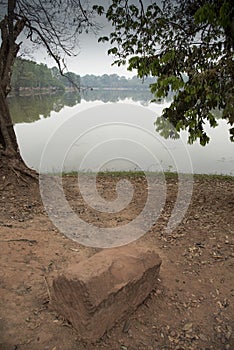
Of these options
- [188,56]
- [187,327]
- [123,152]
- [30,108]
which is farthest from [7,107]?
[30,108]

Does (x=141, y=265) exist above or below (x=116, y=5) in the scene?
below

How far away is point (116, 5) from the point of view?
5734mm

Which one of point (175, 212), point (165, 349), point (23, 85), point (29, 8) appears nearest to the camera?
point (165, 349)

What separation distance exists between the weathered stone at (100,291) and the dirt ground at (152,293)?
142 millimetres

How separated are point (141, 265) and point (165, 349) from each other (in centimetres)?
92

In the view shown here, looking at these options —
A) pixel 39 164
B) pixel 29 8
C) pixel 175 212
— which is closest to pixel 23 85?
pixel 39 164

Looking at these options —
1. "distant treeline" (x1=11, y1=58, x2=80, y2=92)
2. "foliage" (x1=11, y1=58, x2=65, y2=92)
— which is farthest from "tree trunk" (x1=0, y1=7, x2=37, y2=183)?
"foliage" (x1=11, y1=58, x2=65, y2=92)

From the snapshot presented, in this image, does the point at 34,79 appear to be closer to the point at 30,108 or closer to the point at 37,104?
the point at 37,104

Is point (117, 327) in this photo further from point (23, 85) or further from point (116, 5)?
point (23, 85)

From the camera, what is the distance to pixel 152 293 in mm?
3811

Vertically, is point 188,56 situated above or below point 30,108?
above

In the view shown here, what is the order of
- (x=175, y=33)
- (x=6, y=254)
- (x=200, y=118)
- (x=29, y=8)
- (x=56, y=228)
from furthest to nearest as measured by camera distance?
(x=29, y=8) → (x=175, y=33) → (x=56, y=228) → (x=200, y=118) → (x=6, y=254)

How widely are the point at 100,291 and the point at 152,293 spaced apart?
1.14m

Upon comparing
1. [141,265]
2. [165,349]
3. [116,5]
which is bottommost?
[165,349]
